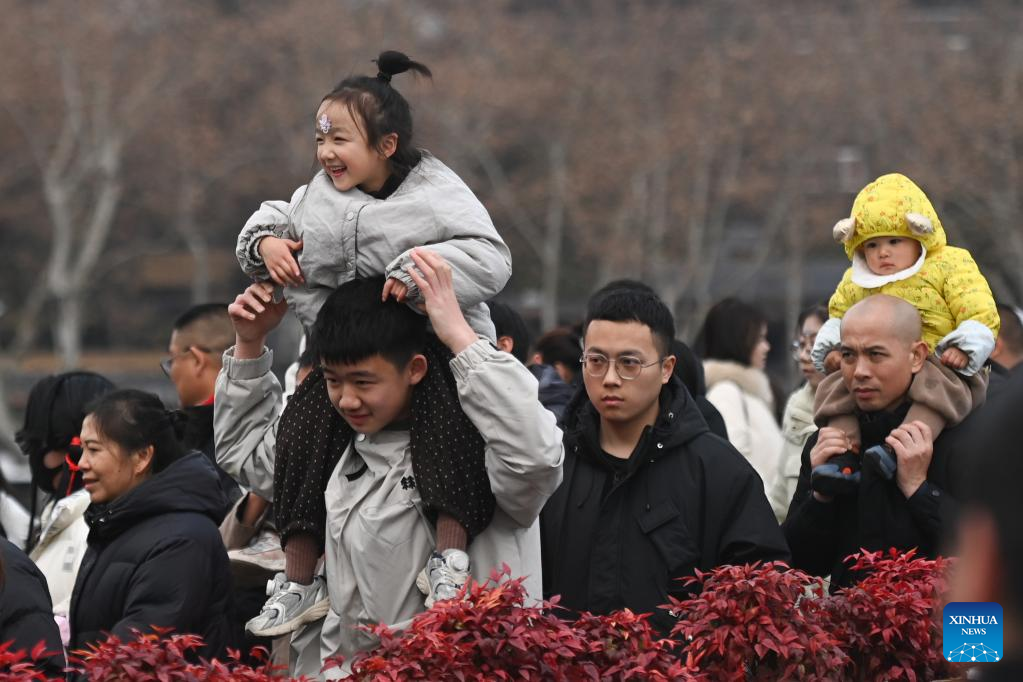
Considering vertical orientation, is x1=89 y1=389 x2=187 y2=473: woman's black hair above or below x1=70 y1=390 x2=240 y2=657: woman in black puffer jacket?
above

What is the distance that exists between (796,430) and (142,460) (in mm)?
2882

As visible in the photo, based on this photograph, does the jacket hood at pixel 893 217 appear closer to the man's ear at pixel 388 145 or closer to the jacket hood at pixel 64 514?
the man's ear at pixel 388 145

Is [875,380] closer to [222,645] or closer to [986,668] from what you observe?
[222,645]

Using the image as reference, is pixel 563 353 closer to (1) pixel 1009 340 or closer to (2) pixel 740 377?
(2) pixel 740 377

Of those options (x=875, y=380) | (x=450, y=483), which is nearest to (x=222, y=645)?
(x=450, y=483)

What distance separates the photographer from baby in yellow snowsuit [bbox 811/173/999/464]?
4848mm

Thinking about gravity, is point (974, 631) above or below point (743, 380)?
below

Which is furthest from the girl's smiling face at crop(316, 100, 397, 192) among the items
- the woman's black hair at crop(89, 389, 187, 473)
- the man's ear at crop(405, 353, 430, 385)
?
the woman's black hair at crop(89, 389, 187, 473)

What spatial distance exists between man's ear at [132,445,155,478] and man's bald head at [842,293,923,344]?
227 centimetres

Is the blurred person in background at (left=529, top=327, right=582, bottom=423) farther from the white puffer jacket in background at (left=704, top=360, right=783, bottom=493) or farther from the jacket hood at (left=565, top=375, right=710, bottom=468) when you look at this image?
the jacket hood at (left=565, top=375, right=710, bottom=468)

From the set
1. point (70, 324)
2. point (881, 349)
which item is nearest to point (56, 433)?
point (881, 349)

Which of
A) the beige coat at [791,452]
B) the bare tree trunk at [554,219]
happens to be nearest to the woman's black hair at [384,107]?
the beige coat at [791,452]

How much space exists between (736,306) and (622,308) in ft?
10.1

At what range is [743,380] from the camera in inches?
310
